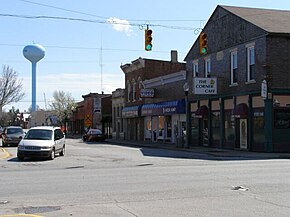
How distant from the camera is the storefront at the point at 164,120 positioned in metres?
41.1

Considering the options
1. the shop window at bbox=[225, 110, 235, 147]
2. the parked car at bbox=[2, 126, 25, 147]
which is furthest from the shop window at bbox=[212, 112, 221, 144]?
the parked car at bbox=[2, 126, 25, 147]

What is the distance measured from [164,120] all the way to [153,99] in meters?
4.22

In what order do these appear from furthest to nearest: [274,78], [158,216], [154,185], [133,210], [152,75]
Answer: [152,75] → [274,78] → [154,185] → [133,210] → [158,216]

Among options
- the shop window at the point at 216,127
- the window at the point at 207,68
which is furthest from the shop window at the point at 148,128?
the shop window at the point at 216,127

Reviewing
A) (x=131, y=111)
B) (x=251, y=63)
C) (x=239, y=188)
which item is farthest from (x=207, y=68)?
(x=239, y=188)

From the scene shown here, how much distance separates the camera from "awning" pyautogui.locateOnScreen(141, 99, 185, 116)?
131 feet

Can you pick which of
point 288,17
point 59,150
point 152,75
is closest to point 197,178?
point 59,150

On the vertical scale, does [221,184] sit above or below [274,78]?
below

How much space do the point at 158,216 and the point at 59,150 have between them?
17.4 meters

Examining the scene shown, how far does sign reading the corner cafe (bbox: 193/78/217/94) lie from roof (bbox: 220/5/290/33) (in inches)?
195

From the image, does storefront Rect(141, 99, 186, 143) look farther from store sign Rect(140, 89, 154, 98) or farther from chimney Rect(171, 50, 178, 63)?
chimney Rect(171, 50, 178, 63)

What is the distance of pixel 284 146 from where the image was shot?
28.7 metres

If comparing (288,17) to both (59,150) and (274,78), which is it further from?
(59,150)

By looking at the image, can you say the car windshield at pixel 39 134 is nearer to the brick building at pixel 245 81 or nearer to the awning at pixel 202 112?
the brick building at pixel 245 81
